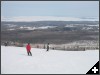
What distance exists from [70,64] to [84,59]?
7.95 feet

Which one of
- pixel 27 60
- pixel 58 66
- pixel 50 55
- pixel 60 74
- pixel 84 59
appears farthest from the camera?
pixel 50 55

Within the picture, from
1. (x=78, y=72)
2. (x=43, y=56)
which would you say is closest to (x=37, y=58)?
(x=43, y=56)

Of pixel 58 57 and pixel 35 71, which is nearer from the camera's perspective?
pixel 35 71

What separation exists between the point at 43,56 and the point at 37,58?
44.1 inches

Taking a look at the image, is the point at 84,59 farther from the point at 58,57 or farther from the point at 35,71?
the point at 35,71

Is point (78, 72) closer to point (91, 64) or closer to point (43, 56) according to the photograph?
point (91, 64)

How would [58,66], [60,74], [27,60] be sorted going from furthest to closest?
[27,60] < [58,66] < [60,74]

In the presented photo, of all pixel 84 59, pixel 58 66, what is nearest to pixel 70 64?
pixel 58 66

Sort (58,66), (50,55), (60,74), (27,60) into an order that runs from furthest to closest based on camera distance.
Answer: (50,55) → (27,60) → (58,66) → (60,74)

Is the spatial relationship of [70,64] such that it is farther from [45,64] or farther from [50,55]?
[50,55]

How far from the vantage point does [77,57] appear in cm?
2186

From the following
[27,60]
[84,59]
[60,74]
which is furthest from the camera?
[84,59]

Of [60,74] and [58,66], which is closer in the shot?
[60,74]

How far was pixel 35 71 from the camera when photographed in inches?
656
